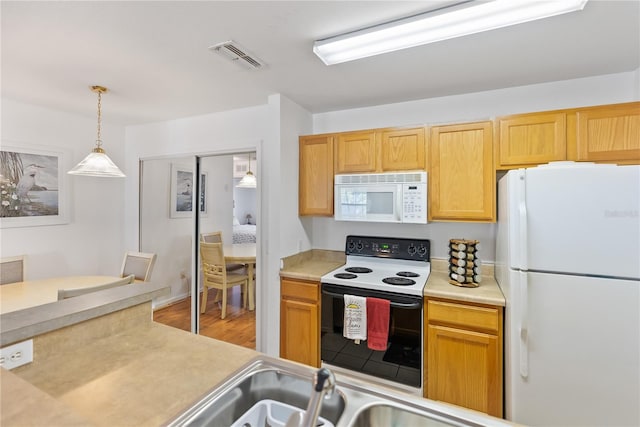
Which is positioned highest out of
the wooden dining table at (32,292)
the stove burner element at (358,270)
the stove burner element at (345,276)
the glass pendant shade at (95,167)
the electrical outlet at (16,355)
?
the glass pendant shade at (95,167)

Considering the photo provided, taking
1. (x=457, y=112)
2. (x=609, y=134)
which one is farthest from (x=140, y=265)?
(x=609, y=134)

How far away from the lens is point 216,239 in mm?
3303

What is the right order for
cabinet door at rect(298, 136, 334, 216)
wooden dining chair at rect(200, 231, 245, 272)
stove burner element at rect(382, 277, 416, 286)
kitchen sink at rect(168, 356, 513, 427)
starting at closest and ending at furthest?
kitchen sink at rect(168, 356, 513, 427)
stove burner element at rect(382, 277, 416, 286)
cabinet door at rect(298, 136, 334, 216)
wooden dining chair at rect(200, 231, 245, 272)

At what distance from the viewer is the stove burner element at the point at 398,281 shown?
2.16 metres

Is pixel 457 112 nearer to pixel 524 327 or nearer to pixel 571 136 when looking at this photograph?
pixel 571 136

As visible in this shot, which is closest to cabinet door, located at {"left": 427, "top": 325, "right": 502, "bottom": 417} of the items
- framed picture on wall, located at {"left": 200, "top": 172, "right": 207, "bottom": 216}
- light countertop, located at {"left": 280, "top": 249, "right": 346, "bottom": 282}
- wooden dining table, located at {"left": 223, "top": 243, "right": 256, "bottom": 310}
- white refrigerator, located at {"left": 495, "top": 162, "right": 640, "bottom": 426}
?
white refrigerator, located at {"left": 495, "top": 162, "right": 640, "bottom": 426}

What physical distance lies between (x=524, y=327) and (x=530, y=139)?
122 cm

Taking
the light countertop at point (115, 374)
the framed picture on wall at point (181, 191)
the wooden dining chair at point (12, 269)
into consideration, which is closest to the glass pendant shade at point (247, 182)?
the framed picture on wall at point (181, 191)

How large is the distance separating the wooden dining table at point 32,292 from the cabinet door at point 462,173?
2744 millimetres

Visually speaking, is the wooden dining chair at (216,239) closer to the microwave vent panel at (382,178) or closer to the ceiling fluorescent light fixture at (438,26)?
the microwave vent panel at (382,178)

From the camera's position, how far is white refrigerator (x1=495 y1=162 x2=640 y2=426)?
148 cm

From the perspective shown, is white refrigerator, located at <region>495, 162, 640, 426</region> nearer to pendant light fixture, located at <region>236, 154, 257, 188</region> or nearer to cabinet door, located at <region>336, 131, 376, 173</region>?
cabinet door, located at <region>336, 131, 376, 173</region>

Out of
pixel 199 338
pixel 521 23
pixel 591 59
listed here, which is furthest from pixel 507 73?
pixel 199 338

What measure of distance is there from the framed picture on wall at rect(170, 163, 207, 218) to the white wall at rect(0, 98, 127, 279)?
0.82 m
